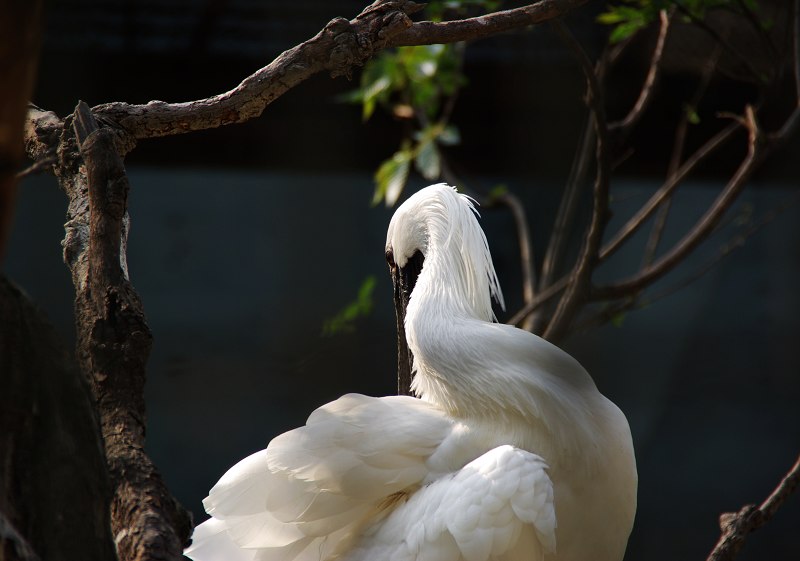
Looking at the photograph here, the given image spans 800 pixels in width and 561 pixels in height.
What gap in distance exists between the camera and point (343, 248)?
147 inches

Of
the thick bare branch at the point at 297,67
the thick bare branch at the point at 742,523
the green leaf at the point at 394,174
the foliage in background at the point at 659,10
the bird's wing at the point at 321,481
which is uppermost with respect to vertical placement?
the foliage in background at the point at 659,10

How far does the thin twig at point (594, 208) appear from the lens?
7.25 feet

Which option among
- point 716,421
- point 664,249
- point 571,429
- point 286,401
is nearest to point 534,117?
point 664,249

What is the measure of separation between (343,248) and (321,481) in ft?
6.77

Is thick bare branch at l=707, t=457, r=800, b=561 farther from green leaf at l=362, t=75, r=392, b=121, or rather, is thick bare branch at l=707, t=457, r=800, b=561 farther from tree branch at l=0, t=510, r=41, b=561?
green leaf at l=362, t=75, r=392, b=121

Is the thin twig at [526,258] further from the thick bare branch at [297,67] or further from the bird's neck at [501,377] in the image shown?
the thick bare branch at [297,67]

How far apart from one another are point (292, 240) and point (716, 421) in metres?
1.94

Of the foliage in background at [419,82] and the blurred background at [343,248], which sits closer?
the foliage in background at [419,82]

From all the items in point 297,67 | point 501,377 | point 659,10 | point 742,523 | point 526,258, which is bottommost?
point 742,523

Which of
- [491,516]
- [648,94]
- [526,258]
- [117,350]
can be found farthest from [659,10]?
[117,350]

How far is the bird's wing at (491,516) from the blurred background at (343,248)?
150 centimetres

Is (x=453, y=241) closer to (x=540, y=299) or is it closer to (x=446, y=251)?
(x=446, y=251)

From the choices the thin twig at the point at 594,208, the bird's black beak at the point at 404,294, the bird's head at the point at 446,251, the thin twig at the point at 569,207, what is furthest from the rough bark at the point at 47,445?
the thin twig at the point at 569,207

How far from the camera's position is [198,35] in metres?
3.53
